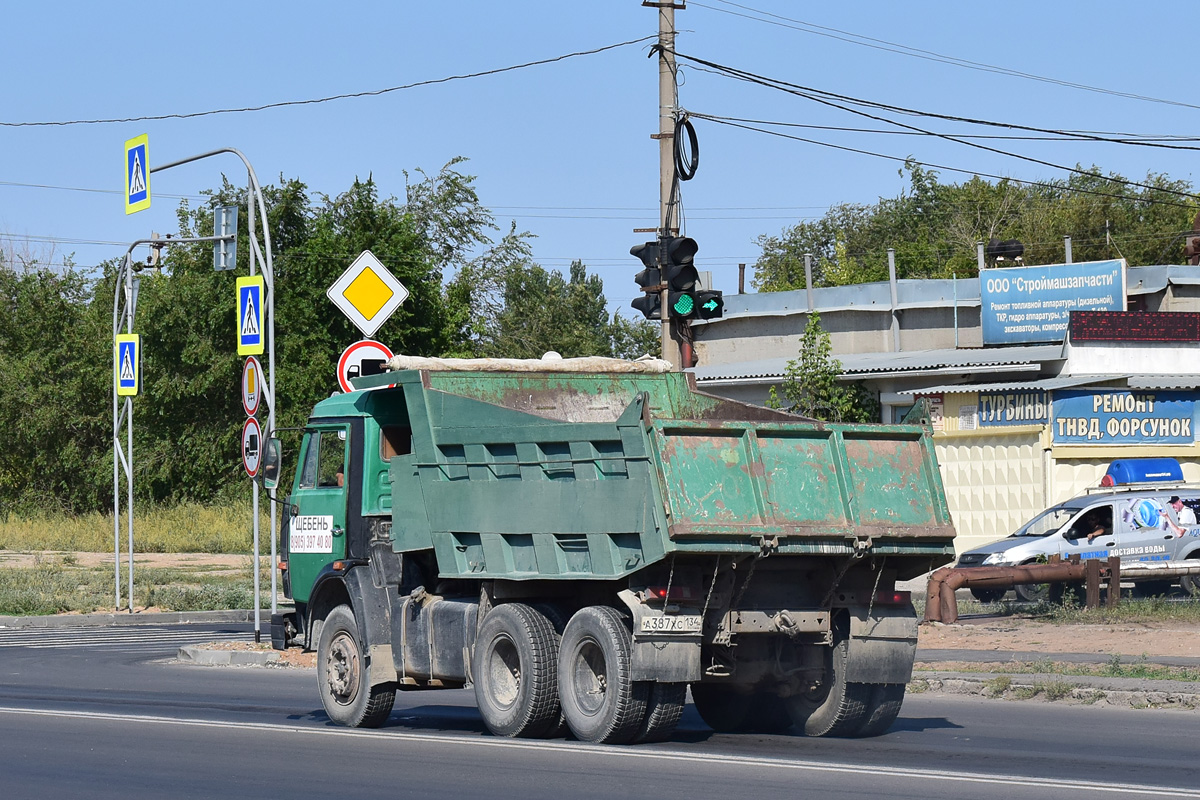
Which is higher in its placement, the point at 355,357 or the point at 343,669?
the point at 355,357

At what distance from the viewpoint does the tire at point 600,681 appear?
33.8 ft

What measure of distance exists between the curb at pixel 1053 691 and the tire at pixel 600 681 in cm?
484

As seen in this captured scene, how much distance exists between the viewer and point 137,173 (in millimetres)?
22219

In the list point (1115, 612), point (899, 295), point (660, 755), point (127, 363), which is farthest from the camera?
point (899, 295)

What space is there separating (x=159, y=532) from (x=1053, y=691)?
35.4m

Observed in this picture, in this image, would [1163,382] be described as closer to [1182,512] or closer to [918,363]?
[918,363]

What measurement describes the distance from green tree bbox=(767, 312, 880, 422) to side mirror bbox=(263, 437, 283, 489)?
1895 cm

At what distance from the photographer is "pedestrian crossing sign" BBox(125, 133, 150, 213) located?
22.1 meters

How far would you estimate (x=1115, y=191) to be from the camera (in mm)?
71125

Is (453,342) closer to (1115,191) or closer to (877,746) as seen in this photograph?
(1115,191)

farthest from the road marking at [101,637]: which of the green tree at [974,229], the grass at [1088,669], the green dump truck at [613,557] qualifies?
the green tree at [974,229]

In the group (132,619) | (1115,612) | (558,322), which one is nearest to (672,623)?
(1115,612)

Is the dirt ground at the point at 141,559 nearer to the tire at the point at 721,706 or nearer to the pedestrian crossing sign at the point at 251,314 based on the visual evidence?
the pedestrian crossing sign at the point at 251,314


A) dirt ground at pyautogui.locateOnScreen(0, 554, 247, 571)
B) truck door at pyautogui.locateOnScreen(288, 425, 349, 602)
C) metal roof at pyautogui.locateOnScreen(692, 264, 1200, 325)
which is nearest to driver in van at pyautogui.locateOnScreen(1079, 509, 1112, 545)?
metal roof at pyautogui.locateOnScreen(692, 264, 1200, 325)
